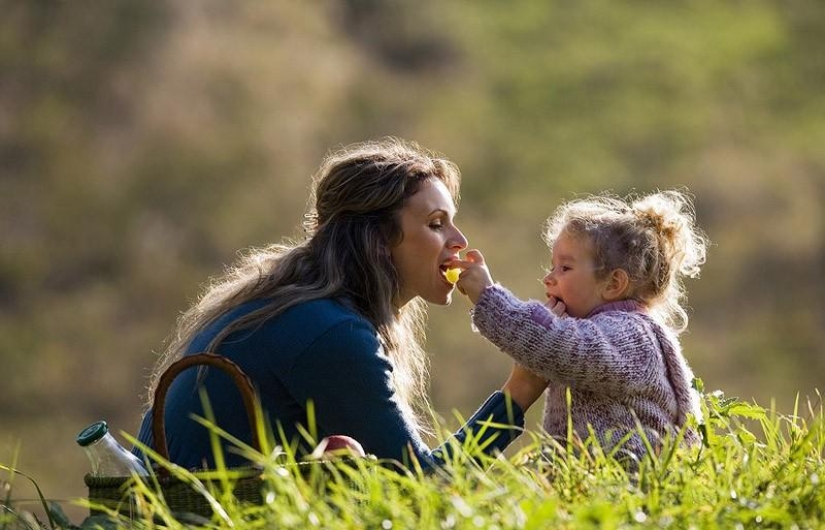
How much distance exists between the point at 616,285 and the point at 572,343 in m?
0.36

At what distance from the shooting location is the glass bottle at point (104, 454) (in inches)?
132

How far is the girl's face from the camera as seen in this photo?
4.26 meters

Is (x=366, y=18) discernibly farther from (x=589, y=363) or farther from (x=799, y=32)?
(x=589, y=363)

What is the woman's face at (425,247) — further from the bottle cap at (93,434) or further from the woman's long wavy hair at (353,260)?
the bottle cap at (93,434)

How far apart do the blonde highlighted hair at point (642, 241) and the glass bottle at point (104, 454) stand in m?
1.56

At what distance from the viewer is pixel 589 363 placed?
3.98 meters

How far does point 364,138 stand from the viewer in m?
17.4

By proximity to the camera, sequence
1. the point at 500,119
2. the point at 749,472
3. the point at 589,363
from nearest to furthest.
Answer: the point at 749,472, the point at 589,363, the point at 500,119

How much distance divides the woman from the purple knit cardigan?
0.56 feet

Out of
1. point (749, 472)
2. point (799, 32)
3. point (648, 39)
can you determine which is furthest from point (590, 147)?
point (749, 472)

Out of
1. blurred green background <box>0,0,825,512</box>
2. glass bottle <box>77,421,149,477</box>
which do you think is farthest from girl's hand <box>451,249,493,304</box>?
blurred green background <box>0,0,825,512</box>

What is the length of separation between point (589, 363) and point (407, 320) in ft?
2.87

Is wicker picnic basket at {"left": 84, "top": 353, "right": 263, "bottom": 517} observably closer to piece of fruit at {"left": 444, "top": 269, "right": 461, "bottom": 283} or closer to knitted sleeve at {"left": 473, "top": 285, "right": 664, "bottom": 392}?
knitted sleeve at {"left": 473, "top": 285, "right": 664, "bottom": 392}

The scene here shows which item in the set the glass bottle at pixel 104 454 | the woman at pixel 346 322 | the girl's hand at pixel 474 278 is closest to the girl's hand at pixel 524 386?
the woman at pixel 346 322
